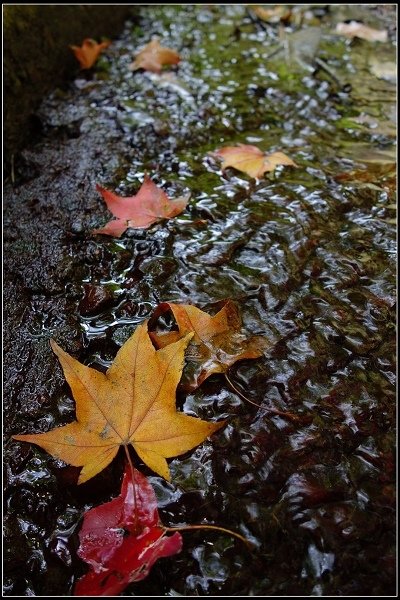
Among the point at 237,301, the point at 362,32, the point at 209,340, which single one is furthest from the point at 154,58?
the point at 209,340

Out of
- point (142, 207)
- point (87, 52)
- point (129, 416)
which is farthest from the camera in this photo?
point (87, 52)

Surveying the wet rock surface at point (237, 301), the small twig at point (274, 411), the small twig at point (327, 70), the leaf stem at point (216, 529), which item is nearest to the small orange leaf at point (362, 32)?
the small twig at point (327, 70)

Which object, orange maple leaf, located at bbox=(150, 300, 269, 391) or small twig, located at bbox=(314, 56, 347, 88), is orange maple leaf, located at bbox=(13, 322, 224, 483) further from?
small twig, located at bbox=(314, 56, 347, 88)

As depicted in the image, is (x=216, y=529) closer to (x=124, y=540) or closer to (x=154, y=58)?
(x=124, y=540)

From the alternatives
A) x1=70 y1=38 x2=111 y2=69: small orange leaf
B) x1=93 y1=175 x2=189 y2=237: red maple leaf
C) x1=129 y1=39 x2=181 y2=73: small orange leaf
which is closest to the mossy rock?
x1=70 y1=38 x2=111 y2=69: small orange leaf

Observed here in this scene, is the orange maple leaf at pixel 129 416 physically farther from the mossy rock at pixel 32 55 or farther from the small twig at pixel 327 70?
the small twig at pixel 327 70

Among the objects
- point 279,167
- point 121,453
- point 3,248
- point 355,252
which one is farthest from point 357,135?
point 121,453
